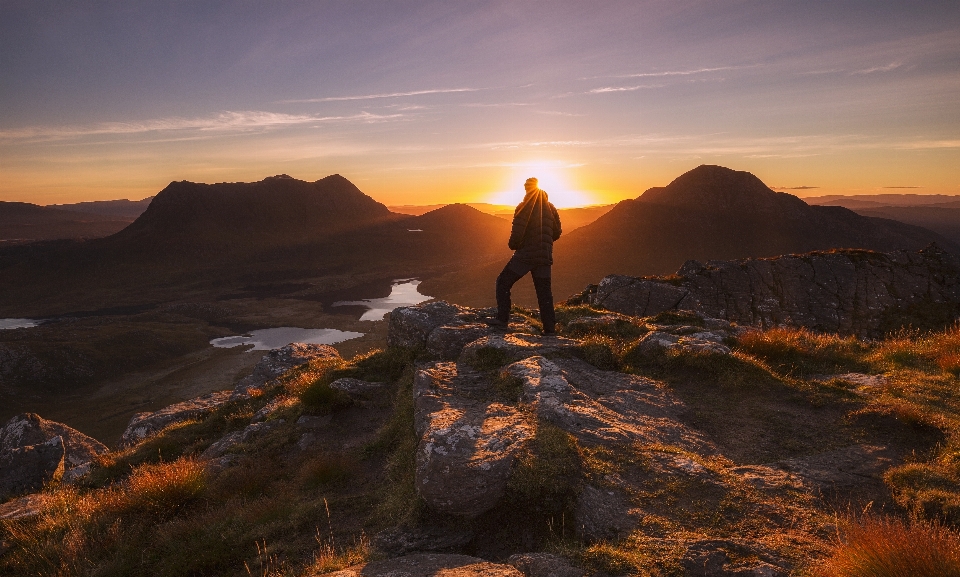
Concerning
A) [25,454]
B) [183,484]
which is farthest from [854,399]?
[25,454]

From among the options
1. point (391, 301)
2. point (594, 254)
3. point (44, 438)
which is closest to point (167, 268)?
point (391, 301)

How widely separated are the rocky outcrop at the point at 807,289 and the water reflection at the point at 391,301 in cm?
7562

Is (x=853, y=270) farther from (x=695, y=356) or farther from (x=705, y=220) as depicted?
(x=705, y=220)

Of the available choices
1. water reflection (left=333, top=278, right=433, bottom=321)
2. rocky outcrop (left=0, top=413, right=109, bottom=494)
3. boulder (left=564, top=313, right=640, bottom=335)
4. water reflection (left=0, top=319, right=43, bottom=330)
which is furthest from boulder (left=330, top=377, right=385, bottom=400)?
water reflection (left=0, top=319, right=43, bottom=330)

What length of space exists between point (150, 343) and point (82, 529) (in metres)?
84.8

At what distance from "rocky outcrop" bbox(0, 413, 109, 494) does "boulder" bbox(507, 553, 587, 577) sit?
12.7 meters

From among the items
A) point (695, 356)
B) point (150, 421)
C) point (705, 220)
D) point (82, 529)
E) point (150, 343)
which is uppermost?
point (705, 220)

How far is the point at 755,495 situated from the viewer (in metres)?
5.24

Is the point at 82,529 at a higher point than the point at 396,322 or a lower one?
lower

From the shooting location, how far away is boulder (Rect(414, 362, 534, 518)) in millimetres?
5184

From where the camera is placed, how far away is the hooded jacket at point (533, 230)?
11031mm

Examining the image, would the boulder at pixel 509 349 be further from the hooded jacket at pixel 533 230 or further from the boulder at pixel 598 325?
the boulder at pixel 598 325

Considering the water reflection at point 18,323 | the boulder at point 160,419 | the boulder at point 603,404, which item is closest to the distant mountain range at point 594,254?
the water reflection at point 18,323

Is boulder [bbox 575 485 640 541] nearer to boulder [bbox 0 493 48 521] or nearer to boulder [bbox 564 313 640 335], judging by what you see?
boulder [bbox 564 313 640 335]
